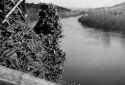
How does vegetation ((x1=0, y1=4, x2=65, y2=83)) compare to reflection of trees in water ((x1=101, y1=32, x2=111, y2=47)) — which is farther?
reflection of trees in water ((x1=101, y1=32, x2=111, y2=47))

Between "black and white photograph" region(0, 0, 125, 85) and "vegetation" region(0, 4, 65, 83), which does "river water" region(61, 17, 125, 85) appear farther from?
"vegetation" region(0, 4, 65, 83)

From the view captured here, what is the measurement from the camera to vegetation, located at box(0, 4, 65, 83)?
40.2 ft

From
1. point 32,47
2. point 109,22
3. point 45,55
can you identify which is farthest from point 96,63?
point 109,22

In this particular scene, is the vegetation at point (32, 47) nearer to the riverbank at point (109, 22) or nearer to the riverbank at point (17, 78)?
the riverbank at point (17, 78)

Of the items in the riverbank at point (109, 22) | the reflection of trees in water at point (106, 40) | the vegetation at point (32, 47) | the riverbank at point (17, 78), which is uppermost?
the riverbank at point (17, 78)

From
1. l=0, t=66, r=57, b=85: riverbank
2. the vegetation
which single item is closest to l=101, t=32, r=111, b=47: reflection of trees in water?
the vegetation

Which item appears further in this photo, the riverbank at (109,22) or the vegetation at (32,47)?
the riverbank at (109,22)

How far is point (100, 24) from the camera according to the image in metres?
130

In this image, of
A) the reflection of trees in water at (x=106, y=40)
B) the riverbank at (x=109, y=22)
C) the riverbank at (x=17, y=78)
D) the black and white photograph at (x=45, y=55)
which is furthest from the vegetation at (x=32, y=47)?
the riverbank at (x=109, y=22)

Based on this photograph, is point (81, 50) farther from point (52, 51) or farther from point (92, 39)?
point (52, 51)

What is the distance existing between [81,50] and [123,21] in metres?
55.4

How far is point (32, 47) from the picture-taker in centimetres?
1441

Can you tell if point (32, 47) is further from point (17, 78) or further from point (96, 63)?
point (96, 63)

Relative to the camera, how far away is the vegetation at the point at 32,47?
12.2 metres
